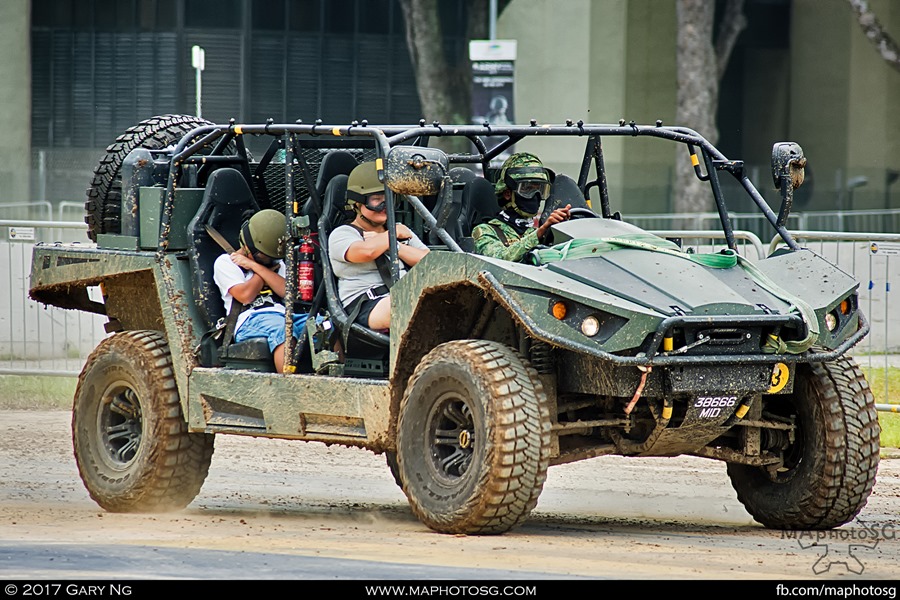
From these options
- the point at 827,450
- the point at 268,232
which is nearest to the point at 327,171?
the point at 268,232

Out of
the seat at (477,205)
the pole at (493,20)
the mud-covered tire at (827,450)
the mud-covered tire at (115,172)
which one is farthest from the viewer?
the pole at (493,20)

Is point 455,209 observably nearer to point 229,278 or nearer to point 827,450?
point 229,278

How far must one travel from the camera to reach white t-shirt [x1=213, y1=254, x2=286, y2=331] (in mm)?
9766

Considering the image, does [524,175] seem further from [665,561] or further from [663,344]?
[665,561]

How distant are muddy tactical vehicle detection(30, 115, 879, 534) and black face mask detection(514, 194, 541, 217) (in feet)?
0.23

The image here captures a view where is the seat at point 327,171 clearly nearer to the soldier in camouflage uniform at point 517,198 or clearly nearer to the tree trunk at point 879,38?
the soldier in camouflage uniform at point 517,198

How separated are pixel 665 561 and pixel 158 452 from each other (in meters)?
3.35

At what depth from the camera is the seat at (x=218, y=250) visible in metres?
9.64

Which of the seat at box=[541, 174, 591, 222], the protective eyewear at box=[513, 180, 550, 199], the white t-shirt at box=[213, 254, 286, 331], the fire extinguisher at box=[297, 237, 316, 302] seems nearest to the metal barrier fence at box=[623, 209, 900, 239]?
the seat at box=[541, 174, 591, 222]

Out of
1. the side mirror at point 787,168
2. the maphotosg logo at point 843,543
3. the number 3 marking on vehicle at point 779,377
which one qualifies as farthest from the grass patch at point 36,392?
the number 3 marking on vehicle at point 779,377

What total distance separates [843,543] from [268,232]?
11.3 ft

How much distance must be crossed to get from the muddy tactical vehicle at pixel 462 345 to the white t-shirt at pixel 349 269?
83mm

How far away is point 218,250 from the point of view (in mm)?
10055

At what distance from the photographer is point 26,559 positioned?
757 centimetres
